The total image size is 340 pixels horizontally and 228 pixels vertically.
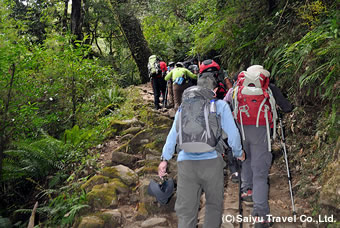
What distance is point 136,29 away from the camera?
14344 millimetres

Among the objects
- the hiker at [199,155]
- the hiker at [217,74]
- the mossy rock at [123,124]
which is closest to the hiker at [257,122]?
the hiker at [199,155]

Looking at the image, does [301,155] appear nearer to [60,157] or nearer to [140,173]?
[140,173]

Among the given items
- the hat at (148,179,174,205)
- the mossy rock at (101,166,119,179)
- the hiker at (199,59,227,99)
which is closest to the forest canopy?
the mossy rock at (101,166,119,179)

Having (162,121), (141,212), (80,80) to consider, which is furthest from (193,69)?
(141,212)

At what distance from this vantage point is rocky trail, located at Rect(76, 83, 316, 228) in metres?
4.41

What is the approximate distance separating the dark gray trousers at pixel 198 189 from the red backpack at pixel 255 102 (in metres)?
1.02

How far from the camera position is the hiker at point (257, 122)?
373 cm

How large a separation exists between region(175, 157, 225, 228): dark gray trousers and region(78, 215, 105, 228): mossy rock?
1.90 m

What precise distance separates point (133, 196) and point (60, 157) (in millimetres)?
2926

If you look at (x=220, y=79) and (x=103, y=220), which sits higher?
(x=220, y=79)

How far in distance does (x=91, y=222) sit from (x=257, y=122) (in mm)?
3036

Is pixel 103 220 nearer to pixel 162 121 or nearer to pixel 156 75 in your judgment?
pixel 162 121

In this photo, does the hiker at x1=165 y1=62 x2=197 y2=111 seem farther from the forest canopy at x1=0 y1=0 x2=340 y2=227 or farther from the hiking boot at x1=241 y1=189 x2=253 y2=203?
the hiking boot at x1=241 y1=189 x2=253 y2=203

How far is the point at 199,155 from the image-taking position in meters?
3.14
